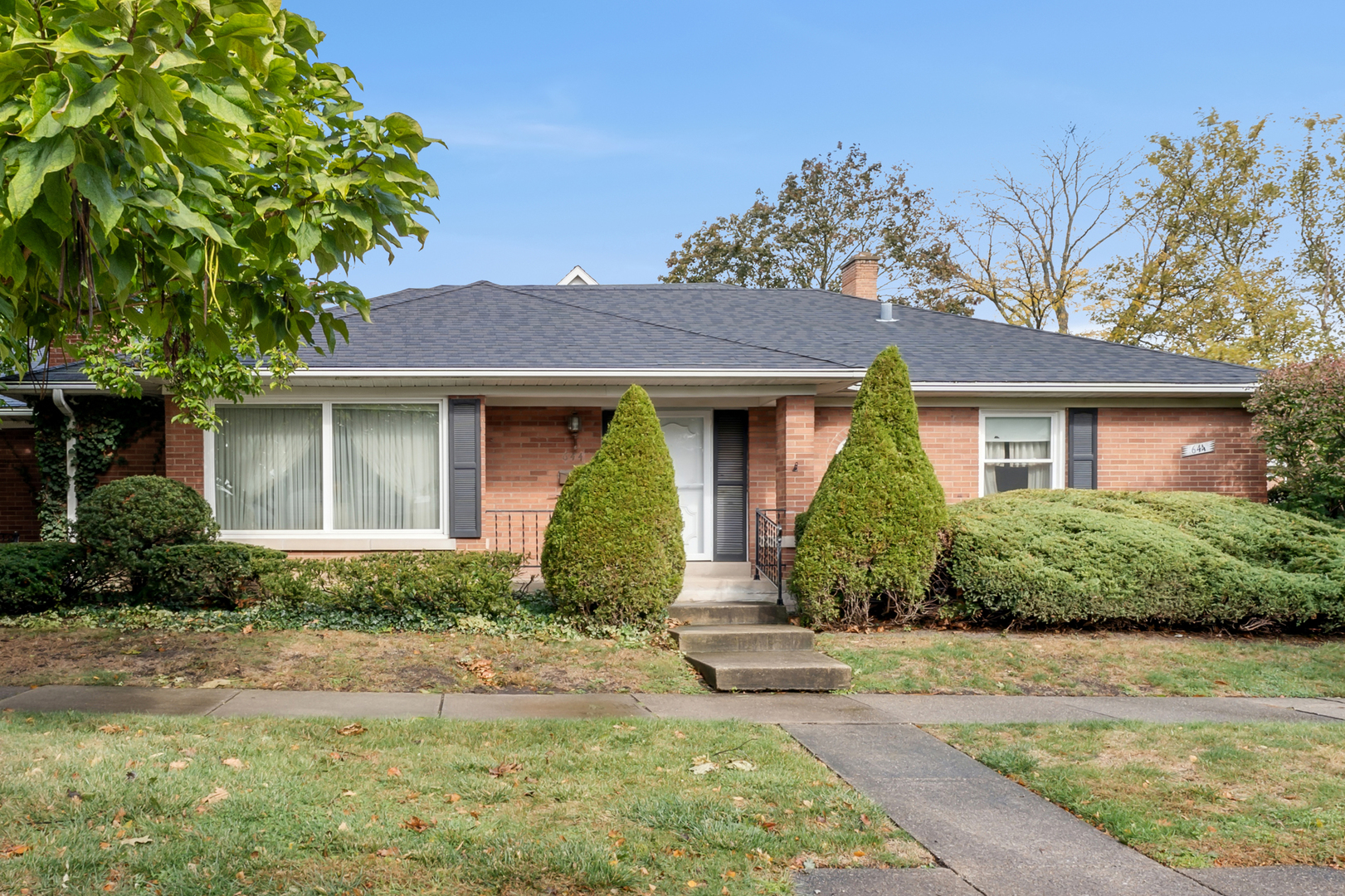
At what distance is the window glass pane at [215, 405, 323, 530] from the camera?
1103cm

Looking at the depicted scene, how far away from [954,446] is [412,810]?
9.78 m

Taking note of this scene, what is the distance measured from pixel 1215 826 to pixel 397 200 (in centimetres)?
470

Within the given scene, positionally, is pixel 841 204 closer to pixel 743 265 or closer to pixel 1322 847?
pixel 743 265

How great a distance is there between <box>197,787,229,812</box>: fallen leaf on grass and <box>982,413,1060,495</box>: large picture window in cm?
1049

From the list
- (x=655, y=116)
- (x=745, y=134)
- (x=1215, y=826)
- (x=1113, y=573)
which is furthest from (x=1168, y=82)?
(x=1215, y=826)

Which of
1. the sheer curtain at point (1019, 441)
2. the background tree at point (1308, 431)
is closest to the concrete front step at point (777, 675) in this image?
the sheer curtain at point (1019, 441)

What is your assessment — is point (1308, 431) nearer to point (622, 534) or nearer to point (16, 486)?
point (622, 534)

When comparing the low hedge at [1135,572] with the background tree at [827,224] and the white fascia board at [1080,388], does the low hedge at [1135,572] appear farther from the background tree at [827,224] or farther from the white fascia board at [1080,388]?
the background tree at [827,224]

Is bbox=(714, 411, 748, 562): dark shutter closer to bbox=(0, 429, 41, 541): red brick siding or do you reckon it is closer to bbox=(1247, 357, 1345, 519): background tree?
bbox=(1247, 357, 1345, 519): background tree

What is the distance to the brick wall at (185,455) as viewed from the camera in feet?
35.8

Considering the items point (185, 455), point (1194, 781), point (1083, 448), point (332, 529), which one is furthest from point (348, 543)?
point (1083, 448)

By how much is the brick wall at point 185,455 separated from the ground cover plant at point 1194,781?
909 centimetres

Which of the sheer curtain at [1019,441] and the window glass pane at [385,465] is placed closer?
the window glass pane at [385,465]

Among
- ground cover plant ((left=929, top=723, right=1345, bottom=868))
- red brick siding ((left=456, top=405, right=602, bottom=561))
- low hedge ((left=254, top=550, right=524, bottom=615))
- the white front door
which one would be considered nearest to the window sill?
red brick siding ((left=456, top=405, right=602, bottom=561))
